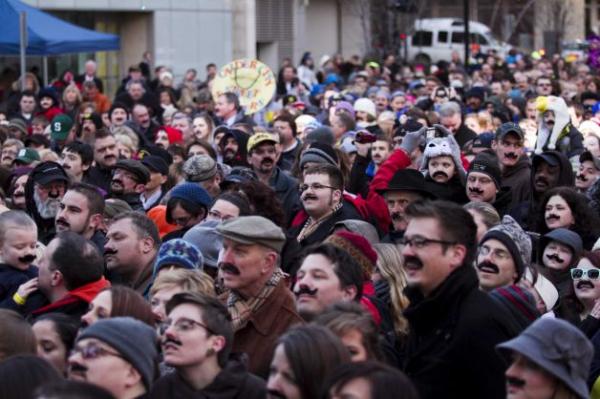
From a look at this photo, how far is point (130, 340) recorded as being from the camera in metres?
5.75

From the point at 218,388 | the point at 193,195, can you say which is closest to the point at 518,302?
the point at 218,388

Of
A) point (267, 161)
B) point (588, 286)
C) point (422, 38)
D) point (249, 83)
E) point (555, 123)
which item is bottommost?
point (588, 286)

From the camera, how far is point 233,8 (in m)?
40.2

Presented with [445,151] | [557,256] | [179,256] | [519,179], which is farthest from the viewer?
[519,179]

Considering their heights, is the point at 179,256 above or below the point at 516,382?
above

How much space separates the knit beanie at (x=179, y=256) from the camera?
297 inches

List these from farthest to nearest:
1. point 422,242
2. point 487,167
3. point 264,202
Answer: point 487,167
point 264,202
point 422,242

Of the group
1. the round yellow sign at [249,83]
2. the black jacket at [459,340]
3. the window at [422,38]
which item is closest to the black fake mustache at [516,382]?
the black jacket at [459,340]

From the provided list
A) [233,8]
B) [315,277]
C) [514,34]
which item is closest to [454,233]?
[315,277]

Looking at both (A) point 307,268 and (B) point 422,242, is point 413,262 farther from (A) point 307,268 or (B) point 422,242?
(A) point 307,268

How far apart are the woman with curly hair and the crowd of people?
0.6 inches

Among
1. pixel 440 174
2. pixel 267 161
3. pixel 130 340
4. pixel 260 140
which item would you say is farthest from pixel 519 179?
pixel 130 340

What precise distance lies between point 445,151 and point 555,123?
3363 millimetres

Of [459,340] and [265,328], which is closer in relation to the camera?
[459,340]
